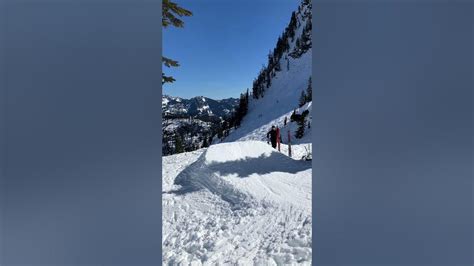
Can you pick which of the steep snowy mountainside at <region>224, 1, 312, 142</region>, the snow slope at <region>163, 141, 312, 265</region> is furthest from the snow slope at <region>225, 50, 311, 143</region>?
the snow slope at <region>163, 141, 312, 265</region>

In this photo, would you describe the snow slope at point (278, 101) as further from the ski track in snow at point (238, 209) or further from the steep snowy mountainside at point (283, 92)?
A: the ski track in snow at point (238, 209)

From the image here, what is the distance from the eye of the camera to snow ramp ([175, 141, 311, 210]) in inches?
148

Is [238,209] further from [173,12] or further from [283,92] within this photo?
[283,92]

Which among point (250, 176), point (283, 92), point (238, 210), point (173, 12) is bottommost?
point (238, 210)

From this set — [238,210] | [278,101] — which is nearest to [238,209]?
[238,210]

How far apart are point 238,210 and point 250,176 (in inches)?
50.0

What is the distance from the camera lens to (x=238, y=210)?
11.1ft

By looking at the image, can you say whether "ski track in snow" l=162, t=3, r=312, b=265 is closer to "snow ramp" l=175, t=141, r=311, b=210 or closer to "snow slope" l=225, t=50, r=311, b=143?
"snow ramp" l=175, t=141, r=311, b=210

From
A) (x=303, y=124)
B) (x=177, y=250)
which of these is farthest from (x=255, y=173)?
(x=303, y=124)

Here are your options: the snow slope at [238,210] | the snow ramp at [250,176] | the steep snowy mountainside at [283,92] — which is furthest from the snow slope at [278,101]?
the snow slope at [238,210]

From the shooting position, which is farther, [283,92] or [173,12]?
[283,92]
